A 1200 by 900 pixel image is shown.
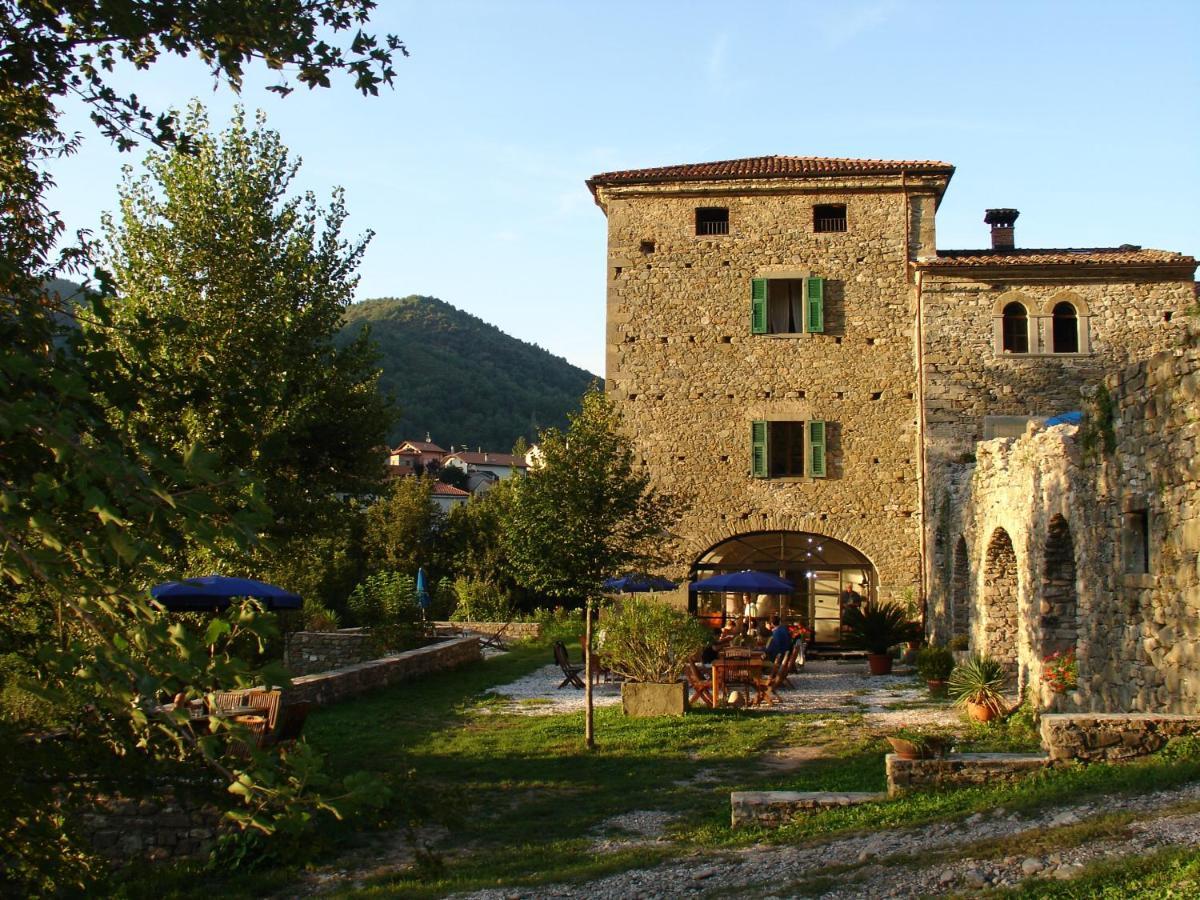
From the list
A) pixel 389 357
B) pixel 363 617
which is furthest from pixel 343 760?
pixel 389 357

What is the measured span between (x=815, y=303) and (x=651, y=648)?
9713mm

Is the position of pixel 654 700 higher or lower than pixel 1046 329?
lower

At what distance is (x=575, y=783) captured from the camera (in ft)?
32.2

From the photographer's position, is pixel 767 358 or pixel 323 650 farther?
pixel 767 358

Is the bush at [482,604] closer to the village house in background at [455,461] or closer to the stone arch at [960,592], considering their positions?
the stone arch at [960,592]

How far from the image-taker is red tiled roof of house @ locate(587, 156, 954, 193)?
20.9 metres

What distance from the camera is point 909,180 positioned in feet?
68.8

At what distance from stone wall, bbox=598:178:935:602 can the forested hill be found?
1956 inches

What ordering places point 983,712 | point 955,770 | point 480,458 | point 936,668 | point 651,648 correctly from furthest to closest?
point 480,458, point 936,668, point 651,648, point 983,712, point 955,770

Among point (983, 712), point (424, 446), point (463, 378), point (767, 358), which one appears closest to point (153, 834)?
point (983, 712)

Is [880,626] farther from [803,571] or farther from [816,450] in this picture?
[816,450]

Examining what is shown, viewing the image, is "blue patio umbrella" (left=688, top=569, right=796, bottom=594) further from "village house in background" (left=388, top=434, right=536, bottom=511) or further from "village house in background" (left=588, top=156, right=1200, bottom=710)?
"village house in background" (left=388, top=434, right=536, bottom=511)

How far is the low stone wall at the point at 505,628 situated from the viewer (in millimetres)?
25000

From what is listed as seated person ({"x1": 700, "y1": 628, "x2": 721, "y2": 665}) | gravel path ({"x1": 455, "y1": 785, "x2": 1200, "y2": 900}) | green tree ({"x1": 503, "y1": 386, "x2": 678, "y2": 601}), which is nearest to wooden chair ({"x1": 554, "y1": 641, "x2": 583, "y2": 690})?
seated person ({"x1": 700, "y1": 628, "x2": 721, "y2": 665})
